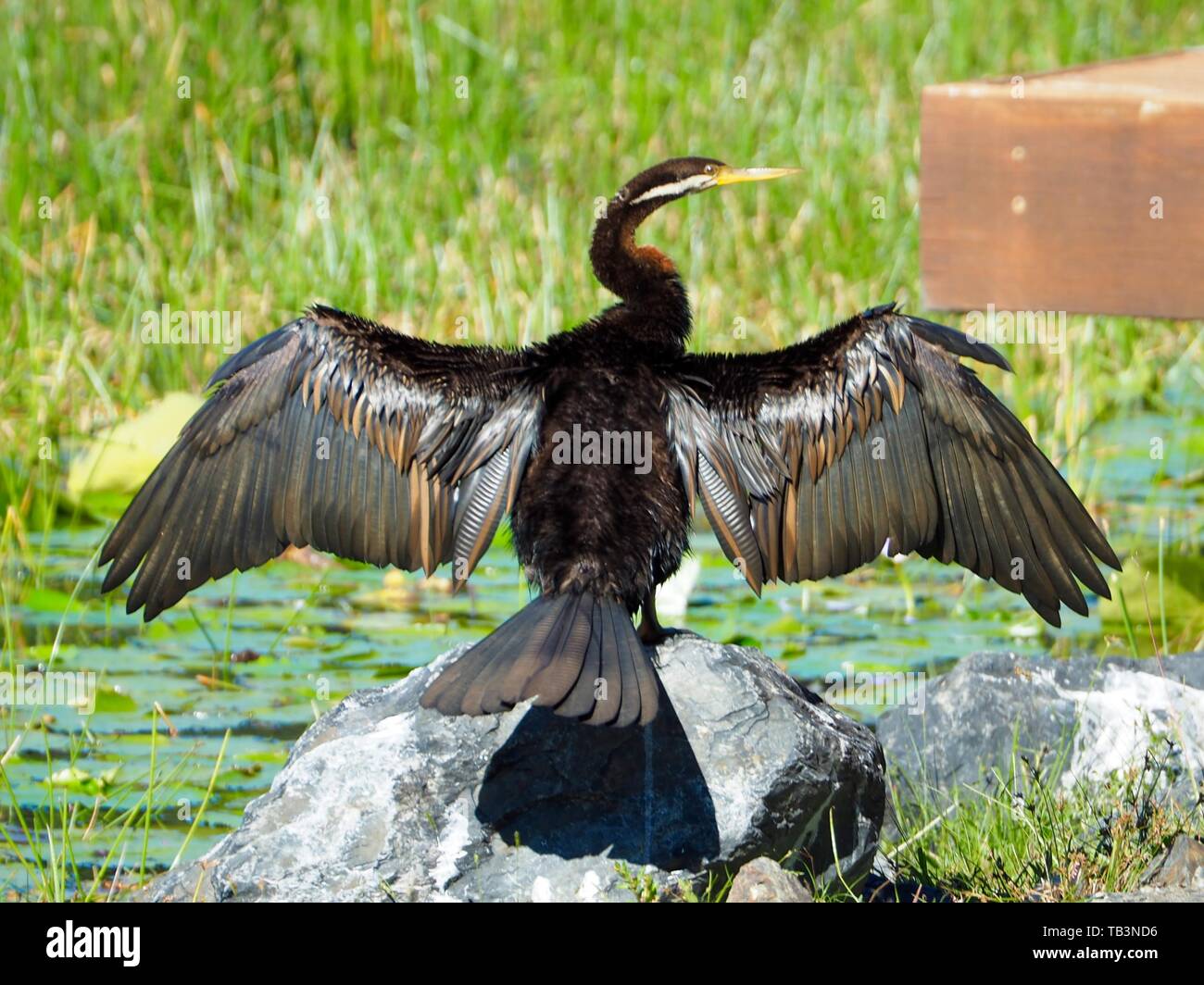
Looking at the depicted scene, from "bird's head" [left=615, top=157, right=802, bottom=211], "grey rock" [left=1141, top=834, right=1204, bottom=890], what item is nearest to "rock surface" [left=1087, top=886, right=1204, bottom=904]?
"grey rock" [left=1141, top=834, right=1204, bottom=890]

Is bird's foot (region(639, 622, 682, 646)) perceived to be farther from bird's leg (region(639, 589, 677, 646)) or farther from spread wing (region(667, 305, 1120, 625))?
spread wing (region(667, 305, 1120, 625))

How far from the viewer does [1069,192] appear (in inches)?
165

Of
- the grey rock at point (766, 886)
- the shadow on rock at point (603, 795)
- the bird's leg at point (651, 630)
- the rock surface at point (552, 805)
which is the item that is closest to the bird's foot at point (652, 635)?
the bird's leg at point (651, 630)

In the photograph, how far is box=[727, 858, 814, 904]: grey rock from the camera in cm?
355

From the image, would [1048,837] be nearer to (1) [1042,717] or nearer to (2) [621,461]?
(1) [1042,717]

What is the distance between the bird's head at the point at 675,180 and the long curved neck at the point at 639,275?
0.05 metres

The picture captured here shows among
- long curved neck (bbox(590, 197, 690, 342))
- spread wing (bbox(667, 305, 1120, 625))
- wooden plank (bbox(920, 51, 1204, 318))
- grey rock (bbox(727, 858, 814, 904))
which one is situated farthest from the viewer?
long curved neck (bbox(590, 197, 690, 342))

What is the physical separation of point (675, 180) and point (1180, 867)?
2033 millimetres

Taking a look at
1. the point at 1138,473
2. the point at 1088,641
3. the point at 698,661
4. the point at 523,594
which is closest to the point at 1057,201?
the point at 698,661

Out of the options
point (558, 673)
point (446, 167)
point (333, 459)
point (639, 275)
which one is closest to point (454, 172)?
point (446, 167)

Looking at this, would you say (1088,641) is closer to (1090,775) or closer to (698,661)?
(1090,775)

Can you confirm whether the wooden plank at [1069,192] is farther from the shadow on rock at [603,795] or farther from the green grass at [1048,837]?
the shadow on rock at [603,795]

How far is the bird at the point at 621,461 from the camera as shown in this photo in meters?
4.02

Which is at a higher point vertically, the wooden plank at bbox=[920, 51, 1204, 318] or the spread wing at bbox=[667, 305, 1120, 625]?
the wooden plank at bbox=[920, 51, 1204, 318]
